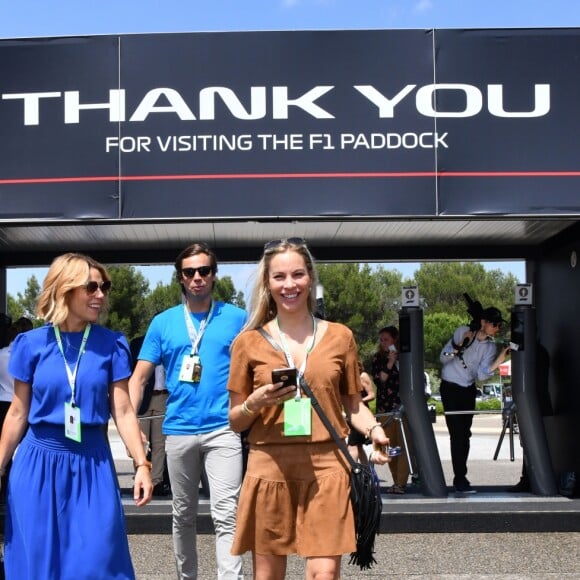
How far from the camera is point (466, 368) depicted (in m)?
9.28

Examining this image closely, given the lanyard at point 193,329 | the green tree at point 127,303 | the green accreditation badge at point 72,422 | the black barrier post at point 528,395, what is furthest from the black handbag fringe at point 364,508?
the green tree at point 127,303

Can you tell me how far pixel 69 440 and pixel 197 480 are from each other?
1.52m

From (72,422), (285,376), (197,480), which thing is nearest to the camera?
(285,376)

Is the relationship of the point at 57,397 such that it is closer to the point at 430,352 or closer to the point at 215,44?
the point at 215,44

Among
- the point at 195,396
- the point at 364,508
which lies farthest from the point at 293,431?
the point at 195,396

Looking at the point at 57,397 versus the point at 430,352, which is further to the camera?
the point at 430,352

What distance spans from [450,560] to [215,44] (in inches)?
160

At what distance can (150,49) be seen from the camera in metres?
7.29

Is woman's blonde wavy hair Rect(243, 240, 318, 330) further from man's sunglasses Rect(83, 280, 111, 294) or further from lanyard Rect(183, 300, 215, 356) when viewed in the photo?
lanyard Rect(183, 300, 215, 356)

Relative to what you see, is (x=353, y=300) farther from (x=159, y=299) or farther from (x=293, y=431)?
(x=293, y=431)

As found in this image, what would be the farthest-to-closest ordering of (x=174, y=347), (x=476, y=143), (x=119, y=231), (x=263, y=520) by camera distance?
(x=119, y=231), (x=476, y=143), (x=174, y=347), (x=263, y=520)

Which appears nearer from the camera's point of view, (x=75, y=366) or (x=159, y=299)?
(x=75, y=366)

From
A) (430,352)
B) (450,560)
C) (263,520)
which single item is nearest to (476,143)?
(450,560)

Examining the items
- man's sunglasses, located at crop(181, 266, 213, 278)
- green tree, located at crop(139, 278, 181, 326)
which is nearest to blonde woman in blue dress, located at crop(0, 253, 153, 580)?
man's sunglasses, located at crop(181, 266, 213, 278)
